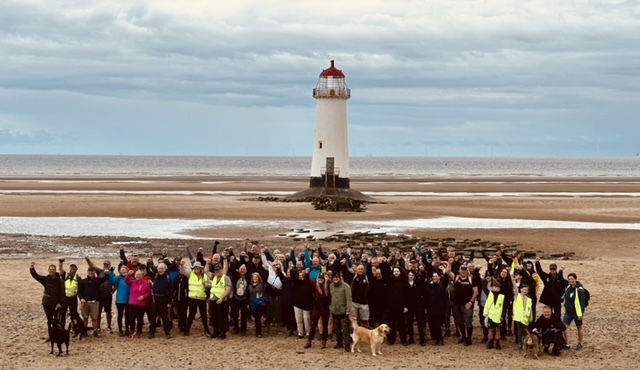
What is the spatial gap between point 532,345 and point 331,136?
35.5 m

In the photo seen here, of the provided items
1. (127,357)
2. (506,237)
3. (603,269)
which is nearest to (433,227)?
(506,237)

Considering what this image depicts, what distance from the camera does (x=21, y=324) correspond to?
16.8 m

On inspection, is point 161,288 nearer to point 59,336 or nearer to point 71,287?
point 71,287

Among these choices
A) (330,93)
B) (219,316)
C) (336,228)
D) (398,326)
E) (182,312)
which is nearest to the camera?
(398,326)

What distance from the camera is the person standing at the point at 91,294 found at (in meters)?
15.8

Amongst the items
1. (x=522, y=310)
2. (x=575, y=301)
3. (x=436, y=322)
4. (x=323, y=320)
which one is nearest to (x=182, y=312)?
(x=323, y=320)

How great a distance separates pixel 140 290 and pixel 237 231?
1934cm

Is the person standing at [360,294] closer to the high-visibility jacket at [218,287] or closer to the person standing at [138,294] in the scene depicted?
the high-visibility jacket at [218,287]

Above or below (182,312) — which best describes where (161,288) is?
above

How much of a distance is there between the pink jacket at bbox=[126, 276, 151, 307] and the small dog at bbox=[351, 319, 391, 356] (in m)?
3.90

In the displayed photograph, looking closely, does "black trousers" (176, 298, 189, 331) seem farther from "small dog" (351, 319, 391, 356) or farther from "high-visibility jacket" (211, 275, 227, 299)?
"small dog" (351, 319, 391, 356)

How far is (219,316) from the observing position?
52.1ft

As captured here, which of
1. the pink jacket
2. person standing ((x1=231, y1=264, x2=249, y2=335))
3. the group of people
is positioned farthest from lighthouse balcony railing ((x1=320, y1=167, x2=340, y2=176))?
the pink jacket

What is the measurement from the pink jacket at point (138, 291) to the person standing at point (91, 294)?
0.60 metres
